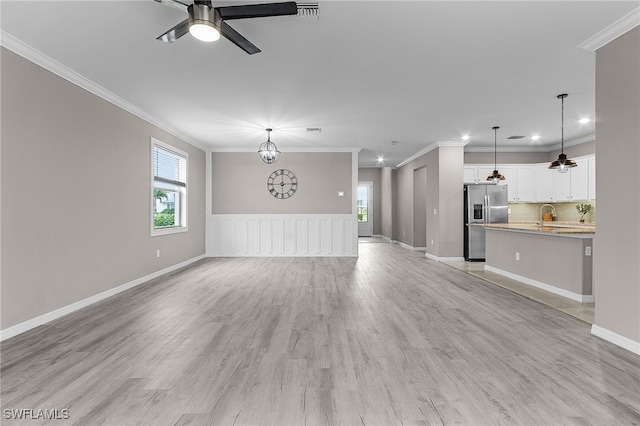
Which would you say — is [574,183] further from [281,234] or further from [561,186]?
[281,234]

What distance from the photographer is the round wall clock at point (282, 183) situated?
7.91 m

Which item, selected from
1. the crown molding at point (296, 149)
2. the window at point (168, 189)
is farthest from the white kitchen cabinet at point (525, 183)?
the window at point (168, 189)

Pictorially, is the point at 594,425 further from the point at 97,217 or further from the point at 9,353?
the point at 97,217

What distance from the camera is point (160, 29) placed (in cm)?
279

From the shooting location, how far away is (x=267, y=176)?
26.0 feet

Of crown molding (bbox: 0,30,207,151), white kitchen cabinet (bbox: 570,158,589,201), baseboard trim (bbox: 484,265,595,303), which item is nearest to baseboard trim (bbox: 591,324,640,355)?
baseboard trim (bbox: 484,265,595,303)

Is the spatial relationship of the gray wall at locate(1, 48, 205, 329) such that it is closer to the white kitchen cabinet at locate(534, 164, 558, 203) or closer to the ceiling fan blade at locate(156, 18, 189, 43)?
the ceiling fan blade at locate(156, 18, 189, 43)

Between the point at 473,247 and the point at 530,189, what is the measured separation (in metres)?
2.17

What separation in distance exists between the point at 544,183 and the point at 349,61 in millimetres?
6618

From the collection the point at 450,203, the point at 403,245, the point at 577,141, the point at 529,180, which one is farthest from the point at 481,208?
the point at 403,245

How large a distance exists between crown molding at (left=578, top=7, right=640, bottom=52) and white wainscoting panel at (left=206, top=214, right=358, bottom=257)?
18.0 feet

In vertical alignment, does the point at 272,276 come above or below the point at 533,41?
below

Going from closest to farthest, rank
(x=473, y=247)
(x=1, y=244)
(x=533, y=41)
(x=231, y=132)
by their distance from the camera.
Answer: (x=1, y=244)
(x=533, y=41)
(x=231, y=132)
(x=473, y=247)

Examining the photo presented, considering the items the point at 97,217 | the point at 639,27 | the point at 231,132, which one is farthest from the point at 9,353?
the point at 639,27
